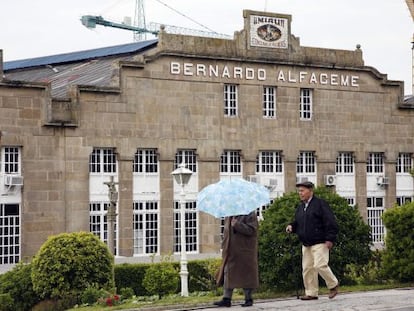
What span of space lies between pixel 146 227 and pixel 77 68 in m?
9.10

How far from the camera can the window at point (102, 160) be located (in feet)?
125

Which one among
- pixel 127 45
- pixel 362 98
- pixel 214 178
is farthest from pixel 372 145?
pixel 127 45

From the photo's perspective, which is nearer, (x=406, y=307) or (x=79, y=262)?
(x=406, y=307)

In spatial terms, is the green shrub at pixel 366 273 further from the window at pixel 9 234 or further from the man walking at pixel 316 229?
the window at pixel 9 234

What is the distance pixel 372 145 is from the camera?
4559 cm

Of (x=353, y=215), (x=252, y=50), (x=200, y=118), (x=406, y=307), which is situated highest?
(x=252, y=50)

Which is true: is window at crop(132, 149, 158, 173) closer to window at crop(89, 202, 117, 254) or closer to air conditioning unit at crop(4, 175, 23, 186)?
window at crop(89, 202, 117, 254)

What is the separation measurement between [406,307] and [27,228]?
70.2 ft

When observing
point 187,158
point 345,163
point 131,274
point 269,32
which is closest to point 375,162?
point 345,163

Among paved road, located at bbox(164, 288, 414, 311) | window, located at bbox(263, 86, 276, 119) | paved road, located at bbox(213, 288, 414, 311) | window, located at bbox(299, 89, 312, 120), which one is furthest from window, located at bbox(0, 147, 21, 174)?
paved road, located at bbox(213, 288, 414, 311)

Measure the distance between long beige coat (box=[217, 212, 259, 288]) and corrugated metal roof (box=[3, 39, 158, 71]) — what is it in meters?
25.1

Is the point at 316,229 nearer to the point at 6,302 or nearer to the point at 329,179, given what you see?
the point at 6,302

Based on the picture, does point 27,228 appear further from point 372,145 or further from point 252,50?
point 372,145

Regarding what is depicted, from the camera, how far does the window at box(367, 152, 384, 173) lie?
45.9 m
